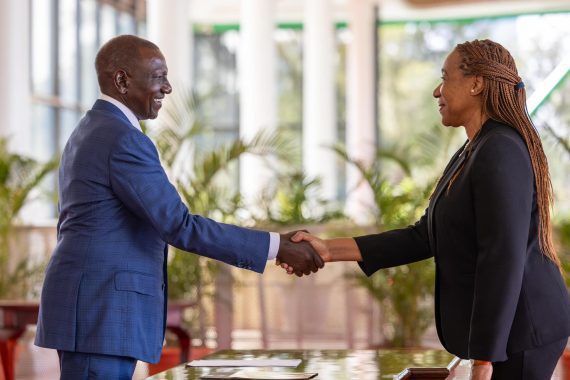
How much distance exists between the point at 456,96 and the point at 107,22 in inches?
651

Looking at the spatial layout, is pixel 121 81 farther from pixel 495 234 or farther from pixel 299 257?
pixel 495 234

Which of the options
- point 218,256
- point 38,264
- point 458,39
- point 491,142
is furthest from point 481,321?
point 458,39

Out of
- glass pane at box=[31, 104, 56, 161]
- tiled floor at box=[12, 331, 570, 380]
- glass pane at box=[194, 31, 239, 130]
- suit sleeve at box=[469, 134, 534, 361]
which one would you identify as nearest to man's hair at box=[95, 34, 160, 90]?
suit sleeve at box=[469, 134, 534, 361]

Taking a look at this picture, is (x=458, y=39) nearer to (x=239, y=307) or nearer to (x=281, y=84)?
(x=281, y=84)

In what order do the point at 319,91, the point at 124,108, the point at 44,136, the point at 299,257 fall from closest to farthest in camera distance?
the point at 124,108 → the point at 299,257 → the point at 44,136 → the point at 319,91

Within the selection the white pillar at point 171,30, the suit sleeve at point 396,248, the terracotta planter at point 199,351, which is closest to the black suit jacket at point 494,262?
the suit sleeve at point 396,248

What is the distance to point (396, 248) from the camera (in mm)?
3871

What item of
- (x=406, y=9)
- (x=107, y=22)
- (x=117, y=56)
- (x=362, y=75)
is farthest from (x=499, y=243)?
(x=107, y=22)

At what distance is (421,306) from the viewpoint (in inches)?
318

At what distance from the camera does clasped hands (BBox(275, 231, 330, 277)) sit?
13.6 feet

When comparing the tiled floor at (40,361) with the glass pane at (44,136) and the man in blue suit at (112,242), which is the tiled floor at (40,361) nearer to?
the man in blue suit at (112,242)

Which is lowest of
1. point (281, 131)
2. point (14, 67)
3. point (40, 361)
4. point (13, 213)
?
point (40, 361)

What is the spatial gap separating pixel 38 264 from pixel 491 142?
6384 mm

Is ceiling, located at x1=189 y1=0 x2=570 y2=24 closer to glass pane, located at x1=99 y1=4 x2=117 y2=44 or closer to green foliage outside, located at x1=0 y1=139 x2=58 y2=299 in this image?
glass pane, located at x1=99 y1=4 x2=117 y2=44
